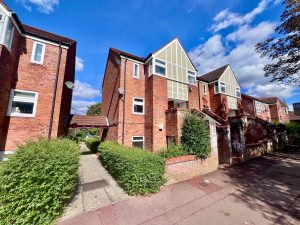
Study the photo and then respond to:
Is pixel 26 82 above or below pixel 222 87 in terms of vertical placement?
below

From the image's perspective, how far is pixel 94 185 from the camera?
7.57 m

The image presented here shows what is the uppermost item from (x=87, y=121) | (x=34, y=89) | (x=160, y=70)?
(x=160, y=70)

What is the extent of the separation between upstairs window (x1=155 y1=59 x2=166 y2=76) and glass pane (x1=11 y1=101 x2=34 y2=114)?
9494mm

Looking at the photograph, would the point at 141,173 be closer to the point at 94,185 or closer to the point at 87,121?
the point at 94,185

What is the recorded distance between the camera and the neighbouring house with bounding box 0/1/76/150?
7605 mm

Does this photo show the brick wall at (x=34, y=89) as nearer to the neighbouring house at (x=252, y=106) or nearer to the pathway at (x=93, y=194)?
the pathway at (x=93, y=194)

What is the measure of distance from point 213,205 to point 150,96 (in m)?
8.93

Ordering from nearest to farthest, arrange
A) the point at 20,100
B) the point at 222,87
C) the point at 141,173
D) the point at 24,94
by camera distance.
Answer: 1. the point at 141,173
2. the point at 20,100
3. the point at 24,94
4. the point at 222,87

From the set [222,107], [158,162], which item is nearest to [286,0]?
[222,107]

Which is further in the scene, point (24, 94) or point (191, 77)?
point (191, 77)

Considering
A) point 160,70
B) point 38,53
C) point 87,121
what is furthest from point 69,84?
point 160,70

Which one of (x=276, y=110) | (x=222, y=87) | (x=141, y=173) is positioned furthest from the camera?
(x=276, y=110)

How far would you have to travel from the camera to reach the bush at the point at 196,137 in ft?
29.6

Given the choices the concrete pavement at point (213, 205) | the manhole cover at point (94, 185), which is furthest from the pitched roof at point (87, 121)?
the concrete pavement at point (213, 205)
